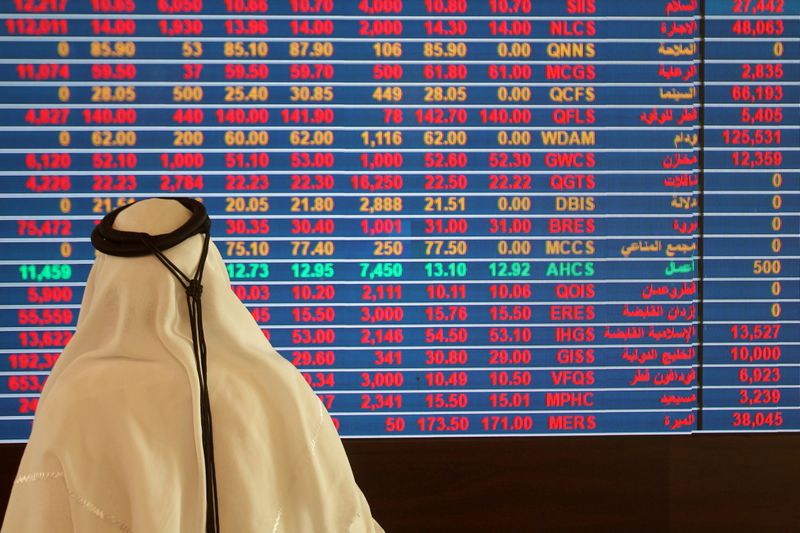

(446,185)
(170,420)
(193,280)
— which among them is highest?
(446,185)

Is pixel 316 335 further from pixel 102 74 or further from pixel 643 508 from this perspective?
pixel 643 508

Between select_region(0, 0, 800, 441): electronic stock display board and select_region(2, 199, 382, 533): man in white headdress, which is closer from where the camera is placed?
select_region(2, 199, 382, 533): man in white headdress

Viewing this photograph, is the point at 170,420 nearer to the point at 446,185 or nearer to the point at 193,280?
the point at 193,280

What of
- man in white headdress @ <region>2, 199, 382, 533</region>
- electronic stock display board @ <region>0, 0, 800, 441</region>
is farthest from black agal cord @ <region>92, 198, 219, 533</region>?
electronic stock display board @ <region>0, 0, 800, 441</region>

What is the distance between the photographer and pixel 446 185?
7.89ft

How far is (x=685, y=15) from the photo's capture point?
244 cm

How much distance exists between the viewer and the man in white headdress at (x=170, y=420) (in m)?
1.17

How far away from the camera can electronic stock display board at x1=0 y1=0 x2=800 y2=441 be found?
7.70 ft

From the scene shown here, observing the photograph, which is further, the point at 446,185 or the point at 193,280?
the point at 446,185

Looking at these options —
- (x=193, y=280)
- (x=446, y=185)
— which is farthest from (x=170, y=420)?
(x=446, y=185)

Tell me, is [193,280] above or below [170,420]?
above

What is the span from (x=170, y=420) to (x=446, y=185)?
1.39 metres

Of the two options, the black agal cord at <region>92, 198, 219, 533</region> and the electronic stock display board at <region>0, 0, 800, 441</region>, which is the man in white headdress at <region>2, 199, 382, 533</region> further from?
the electronic stock display board at <region>0, 0, 800, 441</region>

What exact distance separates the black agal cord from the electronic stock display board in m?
1.12
